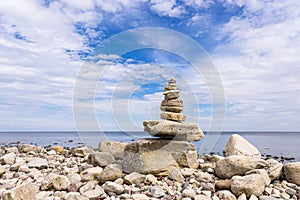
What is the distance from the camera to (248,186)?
282 inches

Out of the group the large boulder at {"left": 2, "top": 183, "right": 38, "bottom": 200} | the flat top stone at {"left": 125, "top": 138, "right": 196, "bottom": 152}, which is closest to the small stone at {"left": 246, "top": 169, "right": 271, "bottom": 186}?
the flat top stone at {"left": 125, "top": 138, "right": 196, "bottom": 152}

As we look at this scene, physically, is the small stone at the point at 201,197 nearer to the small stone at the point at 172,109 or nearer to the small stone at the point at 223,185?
the small stone at the point at 223,185

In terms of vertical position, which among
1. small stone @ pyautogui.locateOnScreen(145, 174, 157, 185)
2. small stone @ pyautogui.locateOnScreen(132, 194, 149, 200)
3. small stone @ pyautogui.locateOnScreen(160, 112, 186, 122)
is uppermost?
small stone @ pyautogui.locateOnScreen(160, 112, 186, 122)

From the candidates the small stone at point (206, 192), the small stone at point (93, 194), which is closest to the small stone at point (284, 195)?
the small stone at point (206, 192)

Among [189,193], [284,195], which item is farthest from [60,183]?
[284,195]

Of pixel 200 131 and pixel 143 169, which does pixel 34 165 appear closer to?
pixel 143 169

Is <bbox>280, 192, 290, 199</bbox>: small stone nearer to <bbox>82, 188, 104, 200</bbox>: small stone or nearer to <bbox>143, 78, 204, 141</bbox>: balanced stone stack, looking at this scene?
<bbox>143, 78, 204, 141</bbox>: balanced stone stack

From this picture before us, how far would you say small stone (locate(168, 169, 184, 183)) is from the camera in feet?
27.3

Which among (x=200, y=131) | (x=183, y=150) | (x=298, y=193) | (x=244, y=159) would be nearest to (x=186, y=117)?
(x=200, y=131)

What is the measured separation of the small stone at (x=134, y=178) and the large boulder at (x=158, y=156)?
0.49 meters

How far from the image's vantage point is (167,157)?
9211 millimetres

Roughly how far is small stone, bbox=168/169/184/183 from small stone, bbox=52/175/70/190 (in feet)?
10.6

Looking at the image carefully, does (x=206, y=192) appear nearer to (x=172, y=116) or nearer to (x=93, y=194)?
(x=93, y=194)

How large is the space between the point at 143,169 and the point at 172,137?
1702 mm
